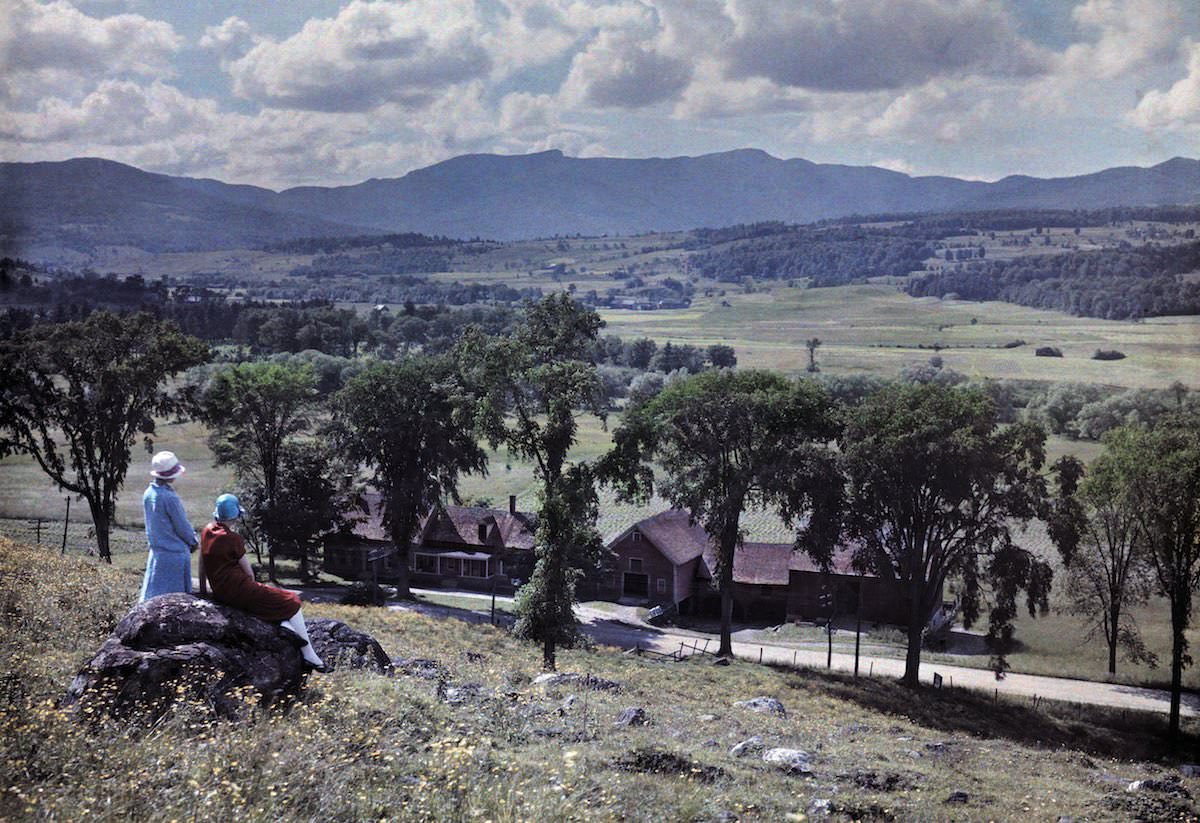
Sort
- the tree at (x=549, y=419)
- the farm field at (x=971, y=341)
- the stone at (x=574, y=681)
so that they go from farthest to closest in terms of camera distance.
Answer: the farm field at (x=971, y=341) < the tree at (x=549, y=419) < the stone at (x=574, y=681)

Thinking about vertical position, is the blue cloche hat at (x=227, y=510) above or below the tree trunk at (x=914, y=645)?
above

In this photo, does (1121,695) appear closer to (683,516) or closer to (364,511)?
(683,516)

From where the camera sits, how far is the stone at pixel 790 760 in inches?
547

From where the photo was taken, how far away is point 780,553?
175 feet

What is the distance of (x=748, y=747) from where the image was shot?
15188 millimetres

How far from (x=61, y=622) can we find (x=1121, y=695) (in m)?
39.9

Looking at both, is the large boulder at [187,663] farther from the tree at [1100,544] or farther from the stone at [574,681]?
the tree at [1100,544]

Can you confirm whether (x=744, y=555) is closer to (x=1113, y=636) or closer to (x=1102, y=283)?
(x=1113, y=636)

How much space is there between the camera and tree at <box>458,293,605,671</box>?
2756cm

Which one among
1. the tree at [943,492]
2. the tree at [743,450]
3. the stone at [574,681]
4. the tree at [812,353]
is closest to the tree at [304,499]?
the tree at [743,450]

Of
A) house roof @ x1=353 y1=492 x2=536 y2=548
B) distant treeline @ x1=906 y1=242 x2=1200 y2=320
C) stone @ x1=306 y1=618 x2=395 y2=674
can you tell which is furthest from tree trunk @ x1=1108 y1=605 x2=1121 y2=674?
distant treeline @ x1=906 y1=242 x2=1200 y2=320

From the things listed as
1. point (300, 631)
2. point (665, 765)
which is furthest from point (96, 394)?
point (665, 765)

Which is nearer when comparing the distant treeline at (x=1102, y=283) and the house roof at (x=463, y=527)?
the house roof at (x=463, y=527)

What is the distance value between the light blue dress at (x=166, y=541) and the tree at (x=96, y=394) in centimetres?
3146
